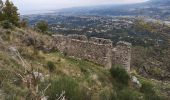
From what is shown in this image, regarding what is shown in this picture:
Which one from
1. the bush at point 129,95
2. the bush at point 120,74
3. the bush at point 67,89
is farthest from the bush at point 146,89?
the bush at point 67,89

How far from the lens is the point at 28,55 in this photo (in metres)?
20.4

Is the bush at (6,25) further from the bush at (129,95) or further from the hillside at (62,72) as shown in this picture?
the bush at (129,95)

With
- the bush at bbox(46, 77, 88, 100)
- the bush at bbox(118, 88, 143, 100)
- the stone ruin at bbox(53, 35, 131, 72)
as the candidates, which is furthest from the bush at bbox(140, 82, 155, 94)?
the bush at bbox(46, 77, 88, 100)

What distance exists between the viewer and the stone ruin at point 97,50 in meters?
22.6

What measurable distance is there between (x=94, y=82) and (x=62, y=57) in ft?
9.96

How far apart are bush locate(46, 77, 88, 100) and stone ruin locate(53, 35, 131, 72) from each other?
523 centimetres

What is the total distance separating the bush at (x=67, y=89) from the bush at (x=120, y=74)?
390 cm

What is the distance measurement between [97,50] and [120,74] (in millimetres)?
2392

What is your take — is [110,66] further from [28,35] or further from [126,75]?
[28,35]

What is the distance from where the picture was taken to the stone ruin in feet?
74.3

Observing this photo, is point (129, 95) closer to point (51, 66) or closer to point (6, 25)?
point (51, 66)

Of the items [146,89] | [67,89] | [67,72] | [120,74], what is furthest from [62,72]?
[146,89]

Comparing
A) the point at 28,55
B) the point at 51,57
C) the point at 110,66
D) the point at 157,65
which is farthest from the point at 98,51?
the point at 157,65

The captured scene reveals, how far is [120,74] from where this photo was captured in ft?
68.9
